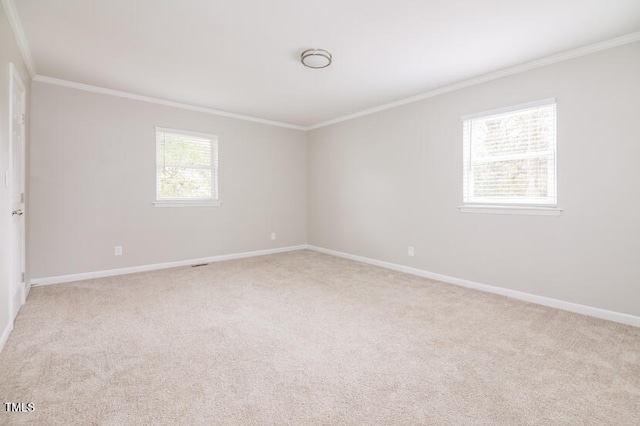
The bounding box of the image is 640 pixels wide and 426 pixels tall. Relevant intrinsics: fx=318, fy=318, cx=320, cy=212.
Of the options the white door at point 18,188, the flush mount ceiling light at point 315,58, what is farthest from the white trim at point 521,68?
the white door at point 18,188

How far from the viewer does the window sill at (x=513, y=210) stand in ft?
10.5

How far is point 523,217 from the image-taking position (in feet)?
11.2

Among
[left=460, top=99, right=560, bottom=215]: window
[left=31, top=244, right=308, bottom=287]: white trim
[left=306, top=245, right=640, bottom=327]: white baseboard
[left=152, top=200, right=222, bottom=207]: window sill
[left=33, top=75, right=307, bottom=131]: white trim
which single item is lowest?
[left=306, top=245, right=640, bottom=327]: white baseboard

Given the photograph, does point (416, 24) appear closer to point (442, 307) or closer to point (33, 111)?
point (442, 307)

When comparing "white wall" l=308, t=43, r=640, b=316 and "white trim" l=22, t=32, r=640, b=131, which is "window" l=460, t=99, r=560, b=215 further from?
"white trim" l=22, t=32, r=640, b=131

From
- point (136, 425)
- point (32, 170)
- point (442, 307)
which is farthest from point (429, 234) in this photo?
point (32, 170)

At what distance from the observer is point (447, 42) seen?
287 cm

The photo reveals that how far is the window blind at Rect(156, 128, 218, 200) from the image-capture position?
186 inches

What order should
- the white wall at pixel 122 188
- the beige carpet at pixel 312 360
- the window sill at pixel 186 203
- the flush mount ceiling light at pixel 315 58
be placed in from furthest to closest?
the window sill at pixel 186 203 → the white wall at pixel 122 188 → the flush mount ceiling light at pixel 315 58 → the beige carpet at pixel 312 360

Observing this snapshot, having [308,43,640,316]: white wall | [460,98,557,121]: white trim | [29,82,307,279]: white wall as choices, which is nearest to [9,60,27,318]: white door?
[29,82,307,279]: white wall

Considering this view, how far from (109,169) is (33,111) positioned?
969mm

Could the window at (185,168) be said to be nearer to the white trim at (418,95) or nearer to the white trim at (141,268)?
the white trim at (418,95)

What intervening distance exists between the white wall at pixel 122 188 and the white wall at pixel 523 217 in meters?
1.71

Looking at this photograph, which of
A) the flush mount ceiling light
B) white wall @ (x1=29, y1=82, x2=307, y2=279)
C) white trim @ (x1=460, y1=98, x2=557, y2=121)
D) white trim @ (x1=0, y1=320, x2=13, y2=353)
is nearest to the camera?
white trim @ (x1=0, y1=320, x2=13, y2=353)
